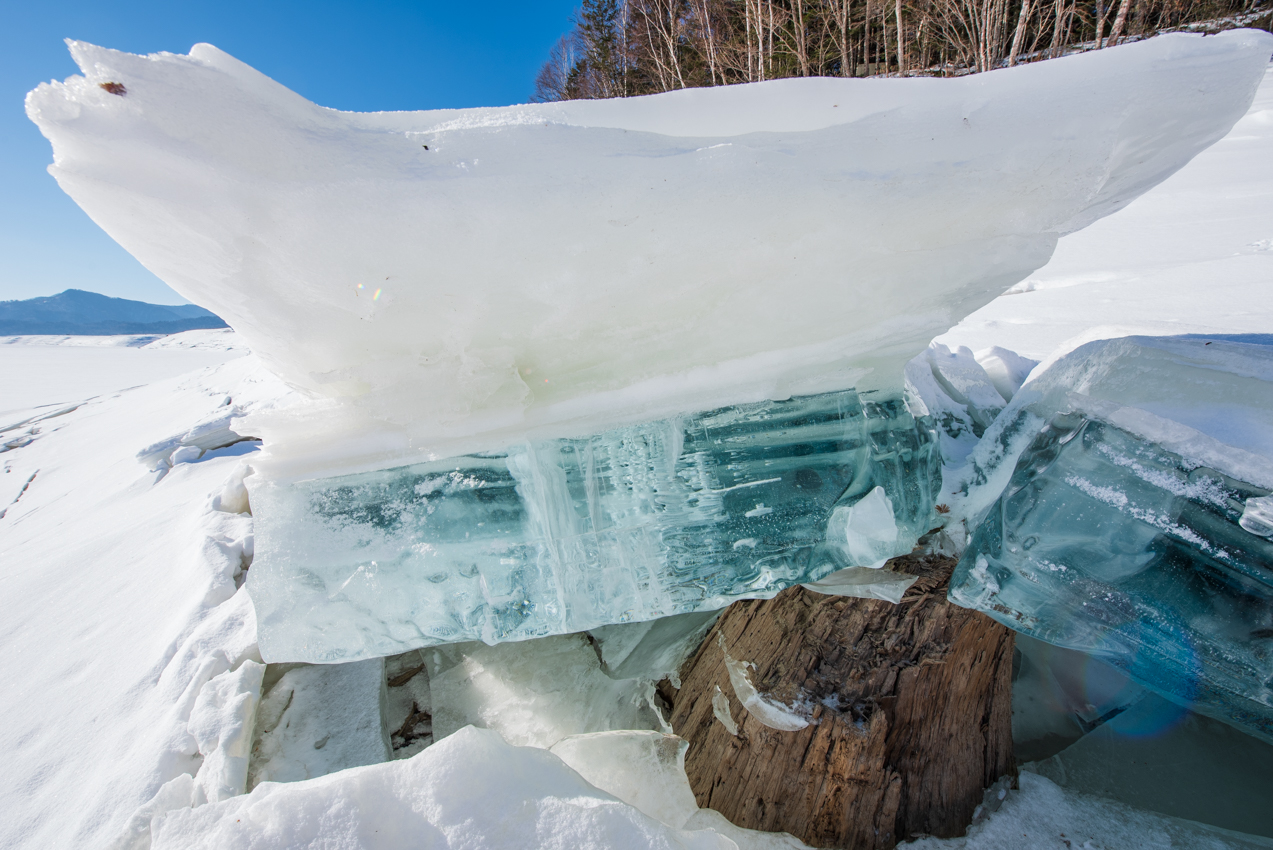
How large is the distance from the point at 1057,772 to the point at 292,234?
204cm

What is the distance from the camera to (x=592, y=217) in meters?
0.81

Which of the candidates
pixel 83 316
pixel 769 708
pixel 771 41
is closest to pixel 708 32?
pixel 771 41

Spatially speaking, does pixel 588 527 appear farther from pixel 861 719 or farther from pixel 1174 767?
pixel 1174 767

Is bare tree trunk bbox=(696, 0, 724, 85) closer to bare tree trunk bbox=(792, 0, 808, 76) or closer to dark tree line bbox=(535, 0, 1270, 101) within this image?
dark tree line bbox=(535, 0, 1270, 101)

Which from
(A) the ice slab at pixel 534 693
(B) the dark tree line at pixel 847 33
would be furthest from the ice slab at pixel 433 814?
(B) the dark tree line at pixel 847 33

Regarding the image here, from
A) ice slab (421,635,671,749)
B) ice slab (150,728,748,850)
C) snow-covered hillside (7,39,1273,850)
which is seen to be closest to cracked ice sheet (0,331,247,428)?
snow-covered hillside (7,39,1273,850)

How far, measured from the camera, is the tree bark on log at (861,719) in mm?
1095

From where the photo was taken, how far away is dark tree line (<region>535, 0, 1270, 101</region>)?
7469 millimetres

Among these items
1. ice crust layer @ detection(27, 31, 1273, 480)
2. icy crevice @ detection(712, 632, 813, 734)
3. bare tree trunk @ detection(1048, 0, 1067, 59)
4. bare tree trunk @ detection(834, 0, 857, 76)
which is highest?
bare tree trunk @ detection(834, 0, 857, 76)

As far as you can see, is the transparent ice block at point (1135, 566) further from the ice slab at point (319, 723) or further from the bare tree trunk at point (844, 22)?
the bare tree trunk at point (844, 22)

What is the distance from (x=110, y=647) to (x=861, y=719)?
2013 millimetres

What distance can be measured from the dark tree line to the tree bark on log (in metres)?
8.79

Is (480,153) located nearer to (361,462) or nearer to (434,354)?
(434,354)

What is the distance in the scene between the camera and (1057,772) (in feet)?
4.49
